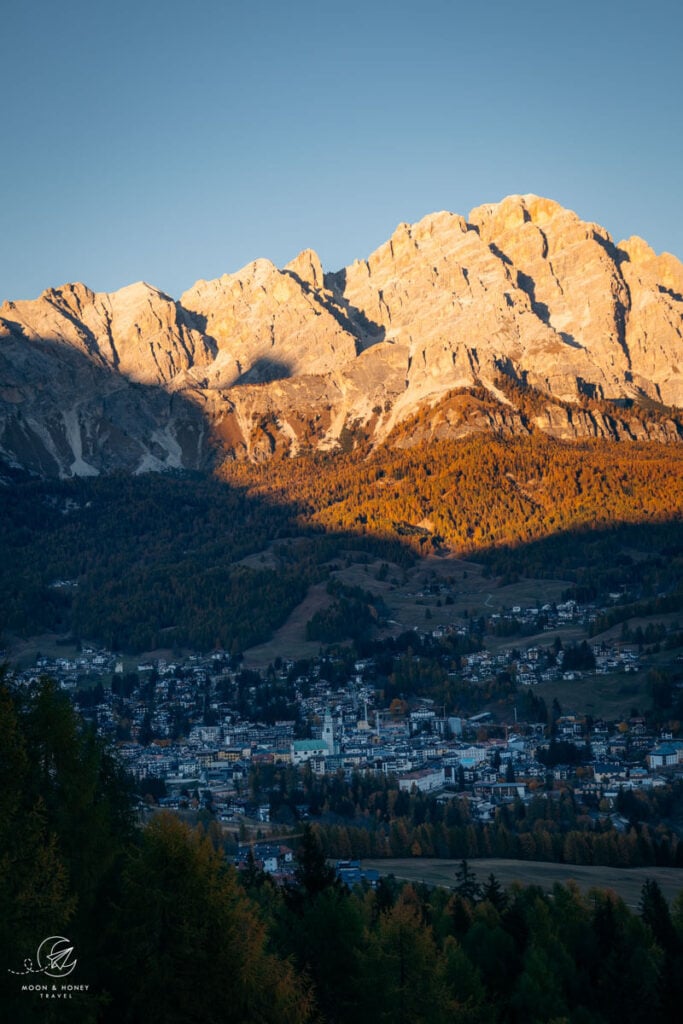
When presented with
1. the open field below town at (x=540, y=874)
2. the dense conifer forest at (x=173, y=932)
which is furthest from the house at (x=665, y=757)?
the dense conifer forest at (x=173, y=932)

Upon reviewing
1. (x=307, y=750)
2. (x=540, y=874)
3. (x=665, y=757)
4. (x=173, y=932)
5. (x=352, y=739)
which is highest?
(x=352, y=739)

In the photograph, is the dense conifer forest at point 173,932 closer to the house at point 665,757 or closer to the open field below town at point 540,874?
the open field below town at point 540,874

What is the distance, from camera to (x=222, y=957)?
97.0ft

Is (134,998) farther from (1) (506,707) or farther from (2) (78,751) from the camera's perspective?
(1) (506,707)

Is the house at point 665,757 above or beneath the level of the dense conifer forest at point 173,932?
above

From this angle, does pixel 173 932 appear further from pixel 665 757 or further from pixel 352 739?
pixel 352 739

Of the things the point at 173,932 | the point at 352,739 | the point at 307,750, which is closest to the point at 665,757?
the point at 352,739

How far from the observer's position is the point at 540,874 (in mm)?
87438

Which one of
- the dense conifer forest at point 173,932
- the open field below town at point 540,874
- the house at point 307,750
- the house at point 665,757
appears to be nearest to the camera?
the dense conifer forest at point 173,932

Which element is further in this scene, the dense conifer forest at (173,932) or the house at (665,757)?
the house at (665,757)

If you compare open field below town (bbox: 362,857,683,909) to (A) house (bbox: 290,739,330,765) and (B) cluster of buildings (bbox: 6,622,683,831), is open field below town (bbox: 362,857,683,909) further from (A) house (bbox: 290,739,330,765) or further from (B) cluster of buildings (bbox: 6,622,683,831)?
(A) house (bbox: 290,739,330,765)

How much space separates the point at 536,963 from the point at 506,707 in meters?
117

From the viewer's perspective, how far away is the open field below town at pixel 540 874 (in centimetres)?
8250

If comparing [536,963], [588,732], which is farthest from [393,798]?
[536,963]
